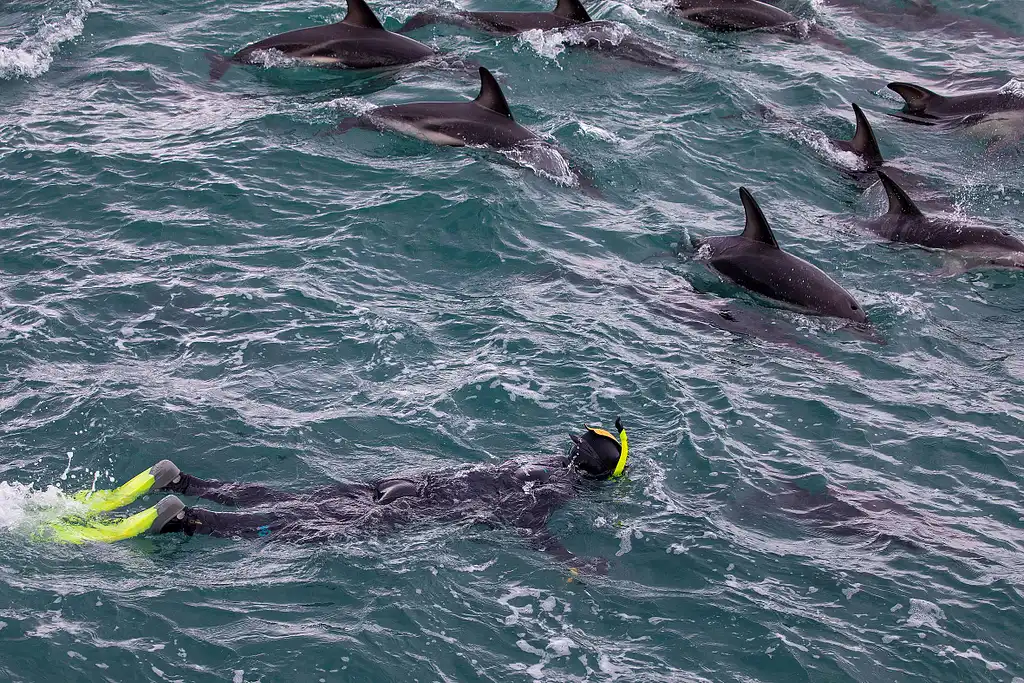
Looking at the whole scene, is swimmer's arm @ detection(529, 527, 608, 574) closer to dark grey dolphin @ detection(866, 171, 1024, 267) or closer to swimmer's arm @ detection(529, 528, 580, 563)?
swimmer's arm @ detection(529, 528, 580, 563)

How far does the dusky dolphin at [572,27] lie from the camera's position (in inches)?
833

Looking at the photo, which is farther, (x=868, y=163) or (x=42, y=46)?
(x=42, y=46)

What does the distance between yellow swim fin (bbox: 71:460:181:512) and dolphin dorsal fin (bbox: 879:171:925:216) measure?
1105cm

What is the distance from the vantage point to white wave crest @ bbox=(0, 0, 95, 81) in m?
19.2

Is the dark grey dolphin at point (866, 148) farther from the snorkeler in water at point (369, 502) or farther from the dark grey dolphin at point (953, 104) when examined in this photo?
the snorkeler in water at point (369, 502)

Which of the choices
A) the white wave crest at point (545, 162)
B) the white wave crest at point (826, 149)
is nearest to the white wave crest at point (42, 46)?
the white wave crest at point (545, 162)

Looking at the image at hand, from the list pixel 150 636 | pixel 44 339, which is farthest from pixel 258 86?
pixel 150 636

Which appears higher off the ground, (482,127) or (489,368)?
(482,127)

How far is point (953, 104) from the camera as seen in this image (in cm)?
1992

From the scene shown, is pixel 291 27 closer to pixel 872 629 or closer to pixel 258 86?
pixel 258 86

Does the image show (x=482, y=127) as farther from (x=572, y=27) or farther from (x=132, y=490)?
(x=132, y=490)

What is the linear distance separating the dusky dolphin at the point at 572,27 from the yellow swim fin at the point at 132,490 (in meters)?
Result: 13.7

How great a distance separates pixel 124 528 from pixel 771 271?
353 inches

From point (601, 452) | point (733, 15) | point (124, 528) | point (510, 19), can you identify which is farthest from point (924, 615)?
point (733, 15)
